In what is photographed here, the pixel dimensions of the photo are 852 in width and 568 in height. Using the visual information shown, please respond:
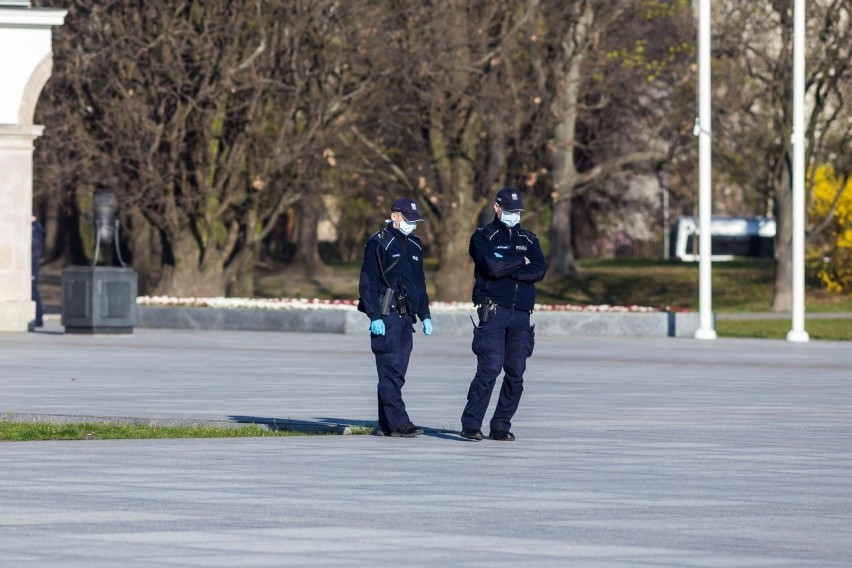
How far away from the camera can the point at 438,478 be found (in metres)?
12.1

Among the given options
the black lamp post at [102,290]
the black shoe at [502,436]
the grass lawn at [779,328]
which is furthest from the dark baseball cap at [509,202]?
the grass lawn at [779,328]

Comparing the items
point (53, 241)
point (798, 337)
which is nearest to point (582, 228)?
point (53, 241)

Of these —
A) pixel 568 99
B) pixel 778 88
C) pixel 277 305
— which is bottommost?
pixel 277 305

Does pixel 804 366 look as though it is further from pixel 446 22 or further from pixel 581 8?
pixel 581 8

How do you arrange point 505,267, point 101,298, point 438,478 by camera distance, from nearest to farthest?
1. point 438,478
2. point 505,267
3. point 101,298

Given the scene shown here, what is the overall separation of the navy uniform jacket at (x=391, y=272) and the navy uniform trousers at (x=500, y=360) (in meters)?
0.61

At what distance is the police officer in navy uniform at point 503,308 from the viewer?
14406 mm

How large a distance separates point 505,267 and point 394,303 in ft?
3.03

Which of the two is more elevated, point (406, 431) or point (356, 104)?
point (356, 104)

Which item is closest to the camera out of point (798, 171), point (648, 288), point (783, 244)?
point (798, 171)

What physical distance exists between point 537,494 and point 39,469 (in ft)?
10.4

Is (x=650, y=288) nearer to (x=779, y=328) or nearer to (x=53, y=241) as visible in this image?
(x=779, y=328)

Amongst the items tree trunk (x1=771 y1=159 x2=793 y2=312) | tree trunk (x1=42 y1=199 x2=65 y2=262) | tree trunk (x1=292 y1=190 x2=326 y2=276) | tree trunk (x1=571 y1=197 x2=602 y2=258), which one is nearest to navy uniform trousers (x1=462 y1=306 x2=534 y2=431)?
tree trunk (x1=771 y1=159 x2=793 y2=312)

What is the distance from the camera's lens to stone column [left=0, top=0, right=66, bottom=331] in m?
31.4
